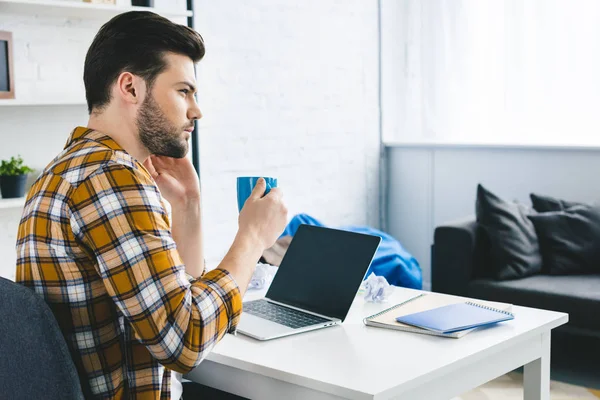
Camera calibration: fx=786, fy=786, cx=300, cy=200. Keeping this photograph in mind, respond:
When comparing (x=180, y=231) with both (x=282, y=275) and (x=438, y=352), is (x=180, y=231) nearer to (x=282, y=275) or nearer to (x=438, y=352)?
(x=282, y=275)

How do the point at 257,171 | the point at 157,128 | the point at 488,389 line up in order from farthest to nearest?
1. the point at 257,171
2. the point at 488,389
3. the point at 157,128

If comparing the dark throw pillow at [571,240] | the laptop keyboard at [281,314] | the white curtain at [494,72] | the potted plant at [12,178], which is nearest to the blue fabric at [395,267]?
the dark throw pillow at [571,240]

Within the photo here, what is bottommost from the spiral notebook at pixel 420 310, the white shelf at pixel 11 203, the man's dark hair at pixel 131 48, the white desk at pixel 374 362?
the white desk at pixel 374 362

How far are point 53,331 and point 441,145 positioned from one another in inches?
147

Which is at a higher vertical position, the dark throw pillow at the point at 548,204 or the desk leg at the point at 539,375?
the dark throw pillow at the point at 548,204

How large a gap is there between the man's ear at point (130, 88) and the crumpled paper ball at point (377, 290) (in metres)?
0.81

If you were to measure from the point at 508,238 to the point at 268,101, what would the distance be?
1442 mm

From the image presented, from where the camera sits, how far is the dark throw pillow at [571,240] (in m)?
3.62

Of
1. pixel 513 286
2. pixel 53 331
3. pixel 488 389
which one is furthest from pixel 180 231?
pixel 513 286

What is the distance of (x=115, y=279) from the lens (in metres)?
1.26

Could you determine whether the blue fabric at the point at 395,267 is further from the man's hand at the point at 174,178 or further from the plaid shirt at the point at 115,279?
the plaid shirt at the point at 115,279

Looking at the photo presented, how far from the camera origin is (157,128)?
1467 mm

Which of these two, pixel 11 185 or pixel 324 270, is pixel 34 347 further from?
pixel 11 185

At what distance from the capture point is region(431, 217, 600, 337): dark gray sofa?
326 centimetres
